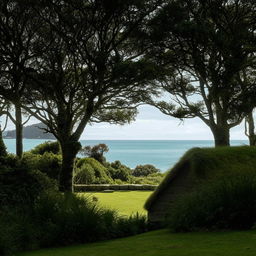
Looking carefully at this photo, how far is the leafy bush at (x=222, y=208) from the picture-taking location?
7656 millimetres

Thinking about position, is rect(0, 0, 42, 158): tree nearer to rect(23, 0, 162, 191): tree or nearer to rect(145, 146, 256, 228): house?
rect(23, 0, 162, 191): tree

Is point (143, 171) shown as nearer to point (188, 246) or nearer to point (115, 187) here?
point (115, 187)

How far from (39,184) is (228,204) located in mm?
7228

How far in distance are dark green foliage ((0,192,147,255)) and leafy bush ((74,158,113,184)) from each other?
19.2 meters

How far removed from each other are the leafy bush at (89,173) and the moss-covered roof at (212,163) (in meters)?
19.3

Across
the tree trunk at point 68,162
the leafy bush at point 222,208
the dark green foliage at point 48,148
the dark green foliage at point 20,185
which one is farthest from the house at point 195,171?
the dark green foliage at point 48,148

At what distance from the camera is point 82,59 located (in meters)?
20.7

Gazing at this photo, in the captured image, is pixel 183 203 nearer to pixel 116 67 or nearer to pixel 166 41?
pixel 116 67

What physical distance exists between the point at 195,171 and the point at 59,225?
344 centimetres

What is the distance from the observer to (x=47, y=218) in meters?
9.73

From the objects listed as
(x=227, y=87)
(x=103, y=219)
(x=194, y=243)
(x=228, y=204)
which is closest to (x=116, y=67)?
(x=227, y=87)

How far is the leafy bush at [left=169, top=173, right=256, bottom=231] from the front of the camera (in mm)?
7656

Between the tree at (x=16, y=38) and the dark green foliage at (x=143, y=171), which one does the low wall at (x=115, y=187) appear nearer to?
the tree at (x=16, y=38)

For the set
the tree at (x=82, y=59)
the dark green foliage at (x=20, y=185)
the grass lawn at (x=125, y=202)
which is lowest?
the grass lawn at (x=125, y=202)
